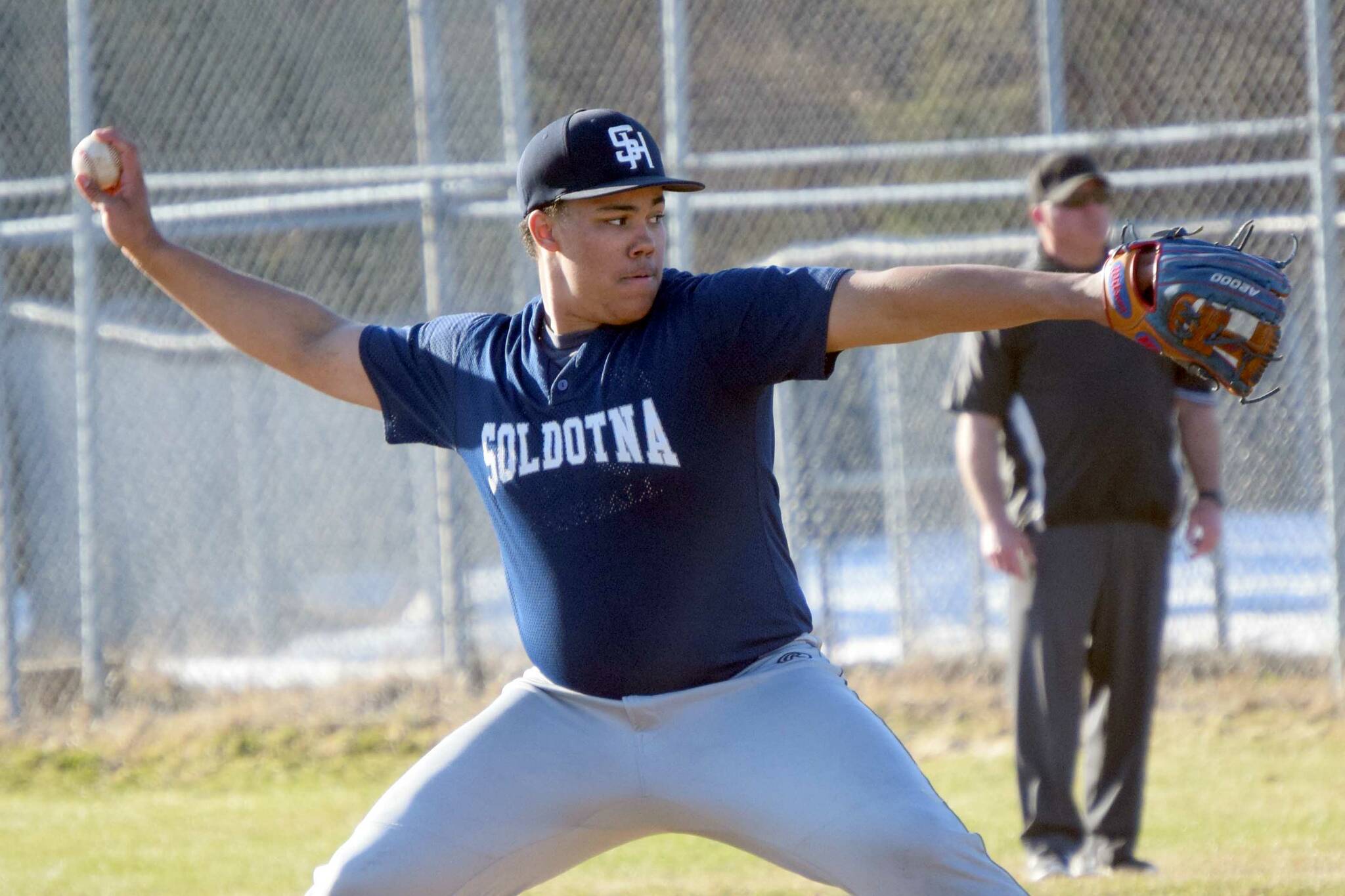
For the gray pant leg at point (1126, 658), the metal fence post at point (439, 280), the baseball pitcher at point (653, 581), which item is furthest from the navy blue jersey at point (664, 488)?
the metal fence post at point (439, 280)

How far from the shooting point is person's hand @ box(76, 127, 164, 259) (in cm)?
403

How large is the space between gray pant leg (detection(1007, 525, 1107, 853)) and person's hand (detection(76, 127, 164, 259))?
3211 millimetres

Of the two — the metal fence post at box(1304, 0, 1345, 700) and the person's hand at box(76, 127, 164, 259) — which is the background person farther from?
the person's hand at box(76, 127, 164, 259)

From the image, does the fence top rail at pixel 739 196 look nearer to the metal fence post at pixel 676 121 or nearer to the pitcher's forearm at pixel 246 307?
the metal fence post at pixel 676 121

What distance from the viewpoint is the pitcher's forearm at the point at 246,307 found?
13.3 ft

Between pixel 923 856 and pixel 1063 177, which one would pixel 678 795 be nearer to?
pixel 923 856

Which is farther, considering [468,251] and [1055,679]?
[468,251]

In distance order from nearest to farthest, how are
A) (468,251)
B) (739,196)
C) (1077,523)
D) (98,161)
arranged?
1. (98,161)
2. (1077,523)
3. (739,196)
4. (468,251)

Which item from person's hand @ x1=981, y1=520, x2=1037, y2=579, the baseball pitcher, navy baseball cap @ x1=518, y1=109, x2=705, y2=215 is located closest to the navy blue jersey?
the baseball pitcher

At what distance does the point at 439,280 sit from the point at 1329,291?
4.20 metres

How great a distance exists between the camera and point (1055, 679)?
580cm

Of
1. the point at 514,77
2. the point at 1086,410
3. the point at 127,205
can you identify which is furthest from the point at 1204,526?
the point at 514,77

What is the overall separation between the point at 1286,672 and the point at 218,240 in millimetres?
7718

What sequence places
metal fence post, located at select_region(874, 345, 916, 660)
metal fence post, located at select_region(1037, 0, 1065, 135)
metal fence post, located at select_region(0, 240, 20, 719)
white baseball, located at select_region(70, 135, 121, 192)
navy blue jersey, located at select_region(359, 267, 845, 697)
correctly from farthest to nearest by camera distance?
metal fence post, located at select_region(874, 345, 916, 660)
metal fence post, located at select_region(0, 240, 20, 719)
metal fence post, located at select_region(1037, 0, 1065, 135)
white baseball, located at select_region(70, 135, 121, 192)
navy blue jersey, located at select_region(359, 267, 845, 697)
